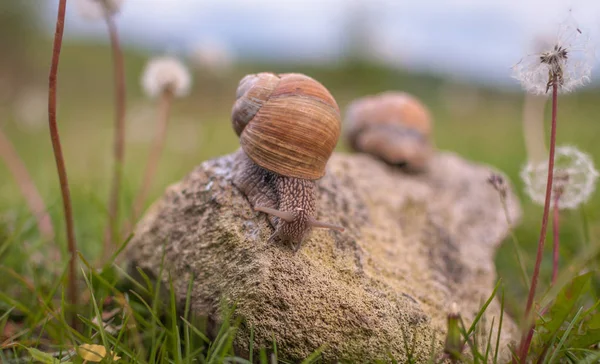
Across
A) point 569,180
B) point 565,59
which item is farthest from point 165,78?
point 569,180

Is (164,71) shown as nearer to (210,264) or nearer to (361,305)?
(210,264)

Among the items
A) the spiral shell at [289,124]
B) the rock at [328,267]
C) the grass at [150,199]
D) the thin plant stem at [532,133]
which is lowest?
the grass at [150,199]

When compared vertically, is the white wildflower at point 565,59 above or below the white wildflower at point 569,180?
above

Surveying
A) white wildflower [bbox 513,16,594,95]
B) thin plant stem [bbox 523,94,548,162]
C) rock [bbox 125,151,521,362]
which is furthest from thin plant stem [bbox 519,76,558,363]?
thin plant stem [bbox 523,94,548,162]

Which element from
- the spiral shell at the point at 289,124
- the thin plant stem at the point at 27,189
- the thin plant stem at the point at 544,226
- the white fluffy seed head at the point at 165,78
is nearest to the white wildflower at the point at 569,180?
the thin plant stem at the point at 544,226

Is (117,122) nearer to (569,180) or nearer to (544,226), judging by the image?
(544,226)

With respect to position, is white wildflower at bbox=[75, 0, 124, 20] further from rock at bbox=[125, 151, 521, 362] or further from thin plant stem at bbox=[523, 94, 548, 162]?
thin plant stem at bbox=[523, 94, 548, 162]

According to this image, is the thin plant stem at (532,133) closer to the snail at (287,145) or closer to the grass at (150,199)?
the grass at (150,199)
